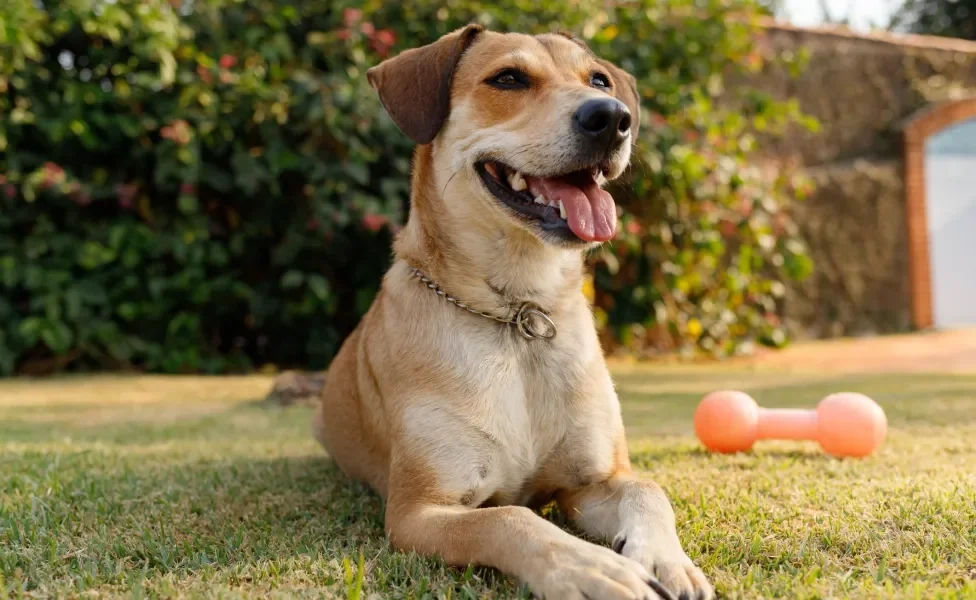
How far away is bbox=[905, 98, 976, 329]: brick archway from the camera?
41.4 ft

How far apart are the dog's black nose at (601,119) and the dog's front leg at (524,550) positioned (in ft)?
4.22

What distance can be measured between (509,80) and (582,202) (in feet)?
1.96

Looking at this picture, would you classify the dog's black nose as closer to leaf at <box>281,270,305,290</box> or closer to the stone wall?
leaf at <box>281,270,305,290</box>

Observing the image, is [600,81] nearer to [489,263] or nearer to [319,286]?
[489,263]

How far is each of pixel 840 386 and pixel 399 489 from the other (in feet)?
16.7

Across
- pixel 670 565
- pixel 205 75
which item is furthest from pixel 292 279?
pixel 670 565

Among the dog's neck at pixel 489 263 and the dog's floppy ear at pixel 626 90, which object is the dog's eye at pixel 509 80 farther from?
the dog's floppy ear at pixel 626 90

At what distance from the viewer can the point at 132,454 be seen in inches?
160

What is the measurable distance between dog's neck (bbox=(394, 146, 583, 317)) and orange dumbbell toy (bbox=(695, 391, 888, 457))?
3.69 feet

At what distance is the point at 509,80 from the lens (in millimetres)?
3117

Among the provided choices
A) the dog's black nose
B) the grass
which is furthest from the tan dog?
the grass

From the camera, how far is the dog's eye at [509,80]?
3.11m

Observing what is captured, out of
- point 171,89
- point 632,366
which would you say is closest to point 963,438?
point 632,366

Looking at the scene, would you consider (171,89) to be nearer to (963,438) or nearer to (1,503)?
(1,503)
